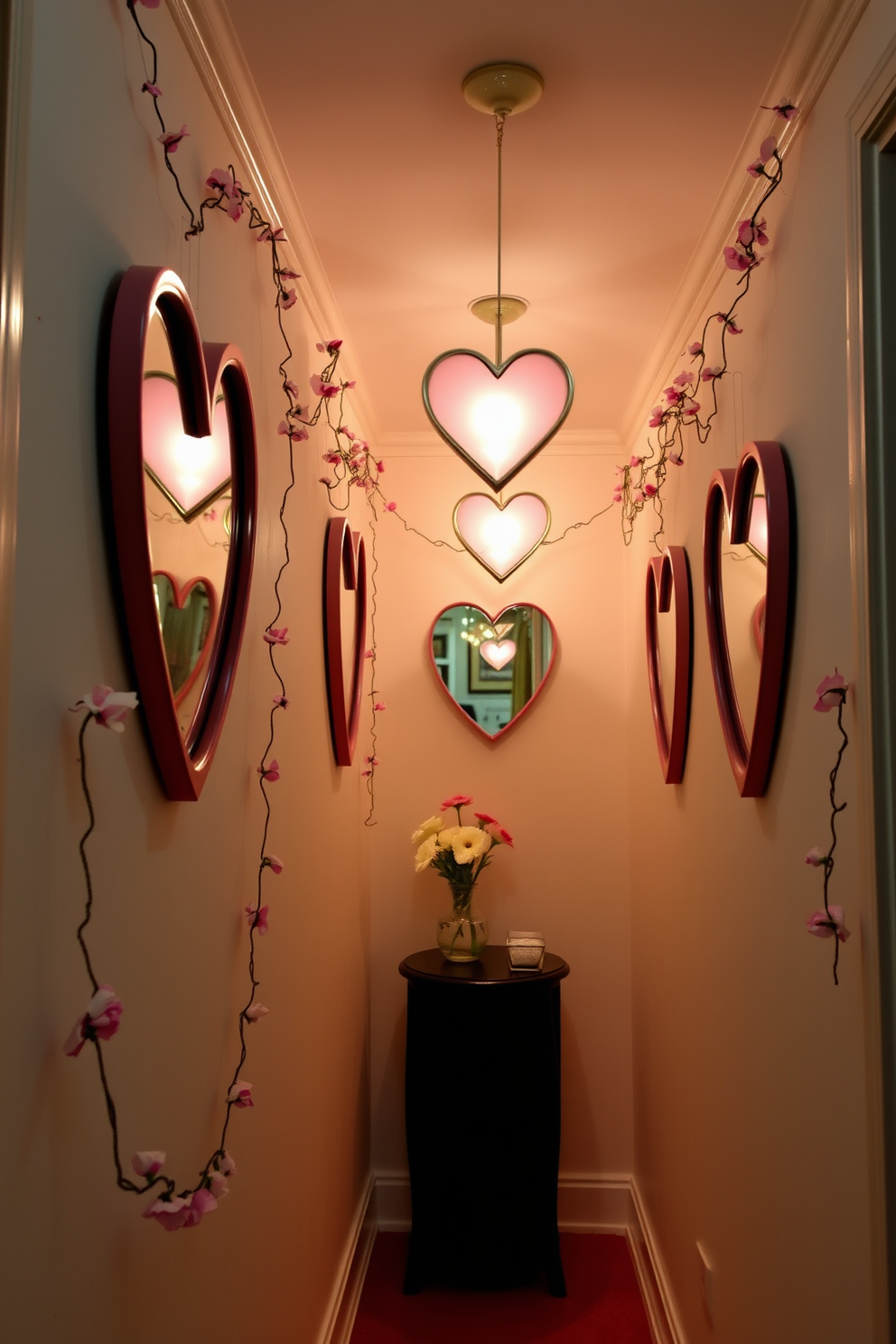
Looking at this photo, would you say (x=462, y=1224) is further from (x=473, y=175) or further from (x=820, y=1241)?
(x=473, y=175)

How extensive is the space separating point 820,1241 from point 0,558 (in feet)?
4.51

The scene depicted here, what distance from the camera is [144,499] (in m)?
1.07

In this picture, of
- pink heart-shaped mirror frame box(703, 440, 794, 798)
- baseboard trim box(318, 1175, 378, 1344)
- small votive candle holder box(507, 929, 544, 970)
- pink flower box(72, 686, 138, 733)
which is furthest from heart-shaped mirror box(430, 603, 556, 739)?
pink flower box(72, 686, 138, 733)

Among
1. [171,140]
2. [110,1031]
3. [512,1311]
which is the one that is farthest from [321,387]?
[512,1311]

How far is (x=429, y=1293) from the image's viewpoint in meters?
2.83

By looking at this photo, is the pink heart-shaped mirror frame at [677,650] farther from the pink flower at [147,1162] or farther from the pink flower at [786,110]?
the pink flower at [147,1162]

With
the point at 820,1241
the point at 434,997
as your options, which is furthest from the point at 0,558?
the point at 434,997

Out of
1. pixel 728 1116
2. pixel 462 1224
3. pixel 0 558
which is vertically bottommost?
pixel 462 1224

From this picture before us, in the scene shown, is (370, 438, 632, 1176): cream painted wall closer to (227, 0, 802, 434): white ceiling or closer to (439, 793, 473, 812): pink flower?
(439, 793, 473, 812): pink flower

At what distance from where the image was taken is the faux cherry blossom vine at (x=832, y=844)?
49.3 inches

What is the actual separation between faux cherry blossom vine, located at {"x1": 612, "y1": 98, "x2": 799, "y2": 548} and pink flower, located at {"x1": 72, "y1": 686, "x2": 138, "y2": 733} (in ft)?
4.13

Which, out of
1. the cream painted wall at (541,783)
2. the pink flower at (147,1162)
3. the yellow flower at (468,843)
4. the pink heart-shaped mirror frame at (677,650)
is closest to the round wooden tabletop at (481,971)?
the cream painted wall at (541,783)

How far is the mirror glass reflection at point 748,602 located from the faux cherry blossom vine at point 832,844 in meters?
0.34

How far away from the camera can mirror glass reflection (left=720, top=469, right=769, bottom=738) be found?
168cm
